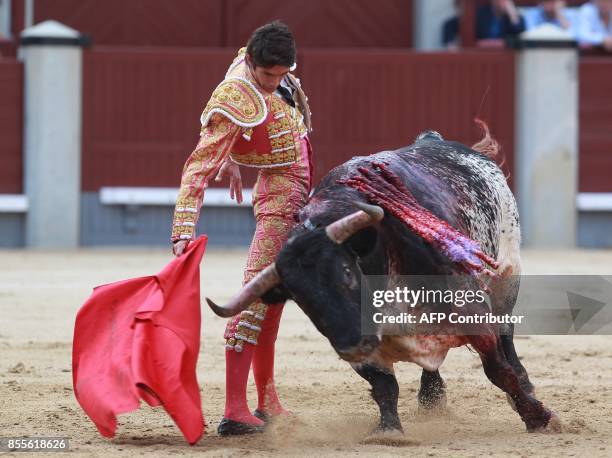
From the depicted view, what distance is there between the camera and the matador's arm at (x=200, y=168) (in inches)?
136

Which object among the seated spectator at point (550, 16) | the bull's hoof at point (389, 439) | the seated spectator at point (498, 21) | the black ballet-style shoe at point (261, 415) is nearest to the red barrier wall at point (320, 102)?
the seated spectator at point (498, 21)

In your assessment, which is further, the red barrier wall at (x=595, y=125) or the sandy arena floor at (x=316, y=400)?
the red barrier wall at (x=595, y=125)

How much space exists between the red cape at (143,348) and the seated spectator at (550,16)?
704 centimetres

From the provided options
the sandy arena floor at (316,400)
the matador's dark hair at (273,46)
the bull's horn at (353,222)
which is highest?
the matador's dark hair at (273,46)

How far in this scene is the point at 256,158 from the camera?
12.0ft

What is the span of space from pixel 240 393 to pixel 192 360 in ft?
0.94

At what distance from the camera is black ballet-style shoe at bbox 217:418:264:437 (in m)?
3.61

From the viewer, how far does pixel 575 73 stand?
9.47 meters

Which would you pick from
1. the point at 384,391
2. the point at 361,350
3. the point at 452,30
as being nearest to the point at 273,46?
the point at 361,350

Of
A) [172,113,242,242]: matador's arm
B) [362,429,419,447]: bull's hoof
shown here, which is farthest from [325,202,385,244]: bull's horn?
[362,429,419,447]: bull's hoof

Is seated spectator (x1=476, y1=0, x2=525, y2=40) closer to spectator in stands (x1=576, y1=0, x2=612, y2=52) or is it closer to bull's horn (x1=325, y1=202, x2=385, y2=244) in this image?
spectator in stands (x1=576, y1=0, x2=612, y2=52)

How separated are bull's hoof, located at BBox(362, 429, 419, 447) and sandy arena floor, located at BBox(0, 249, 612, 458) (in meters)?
0.02

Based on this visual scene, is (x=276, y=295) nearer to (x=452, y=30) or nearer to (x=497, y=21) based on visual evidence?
(x=497, y=21)

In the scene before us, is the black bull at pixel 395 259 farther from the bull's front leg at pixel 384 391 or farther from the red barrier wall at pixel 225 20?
the red barrier wall at pixel 225 20
